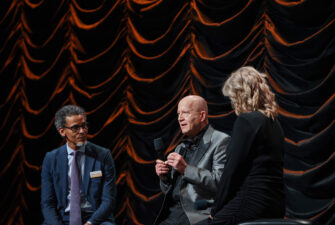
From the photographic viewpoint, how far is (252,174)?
1.96m

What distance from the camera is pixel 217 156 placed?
258cm

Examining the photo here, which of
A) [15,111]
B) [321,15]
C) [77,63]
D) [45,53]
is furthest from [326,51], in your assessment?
[15,111]

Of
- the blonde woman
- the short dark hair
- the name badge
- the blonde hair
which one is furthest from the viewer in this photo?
the short dark hair

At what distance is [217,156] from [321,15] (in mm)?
1461

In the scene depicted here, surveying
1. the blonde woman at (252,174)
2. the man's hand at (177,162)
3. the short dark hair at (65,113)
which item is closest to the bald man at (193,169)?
the man's hand at (177,162)

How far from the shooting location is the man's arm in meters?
2.95

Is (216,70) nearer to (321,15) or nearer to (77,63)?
(321,15)

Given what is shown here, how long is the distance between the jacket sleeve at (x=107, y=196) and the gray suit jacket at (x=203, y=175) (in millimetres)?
450

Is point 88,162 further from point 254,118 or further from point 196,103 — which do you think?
point 254,118

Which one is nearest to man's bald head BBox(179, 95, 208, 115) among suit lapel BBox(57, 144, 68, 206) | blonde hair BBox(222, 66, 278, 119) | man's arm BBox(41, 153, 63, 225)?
blonde hair BBox(222, 66, 278, 119)

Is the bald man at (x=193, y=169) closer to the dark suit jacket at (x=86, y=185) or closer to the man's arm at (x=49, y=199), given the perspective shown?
the dark suit jacket at (x=86, y=185)

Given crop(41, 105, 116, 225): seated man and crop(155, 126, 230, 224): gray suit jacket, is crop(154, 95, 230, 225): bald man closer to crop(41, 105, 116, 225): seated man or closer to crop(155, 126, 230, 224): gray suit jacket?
crop(155, 126, 230, 224): gray suit jacket

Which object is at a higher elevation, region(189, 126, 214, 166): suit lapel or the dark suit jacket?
region(189, 126, 214, 166): suit lapel

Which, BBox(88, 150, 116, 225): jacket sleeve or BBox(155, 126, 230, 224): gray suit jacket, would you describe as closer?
BBox(155, 126, 230, 224): gray suit jacket
